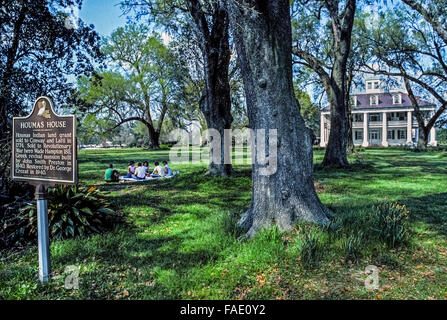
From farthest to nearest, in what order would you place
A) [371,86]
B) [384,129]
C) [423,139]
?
[371,86]
[384,129]
[423,139]

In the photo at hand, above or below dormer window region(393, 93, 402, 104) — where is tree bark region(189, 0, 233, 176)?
below

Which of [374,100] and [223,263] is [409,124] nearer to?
[374,100]

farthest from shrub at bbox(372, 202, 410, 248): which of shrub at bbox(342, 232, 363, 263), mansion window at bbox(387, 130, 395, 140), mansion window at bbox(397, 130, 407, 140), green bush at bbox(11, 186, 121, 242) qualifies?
mansion window at bbox(387, 130, 395, 140)

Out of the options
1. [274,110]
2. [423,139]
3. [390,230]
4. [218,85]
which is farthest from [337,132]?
[423,139]

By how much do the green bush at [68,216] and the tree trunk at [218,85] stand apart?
6.89 metres

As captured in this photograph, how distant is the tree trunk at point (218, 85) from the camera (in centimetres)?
1295

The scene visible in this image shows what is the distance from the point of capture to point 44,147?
15.6 feet

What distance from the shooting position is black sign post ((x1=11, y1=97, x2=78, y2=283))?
4.47m

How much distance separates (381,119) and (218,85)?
2068 inches

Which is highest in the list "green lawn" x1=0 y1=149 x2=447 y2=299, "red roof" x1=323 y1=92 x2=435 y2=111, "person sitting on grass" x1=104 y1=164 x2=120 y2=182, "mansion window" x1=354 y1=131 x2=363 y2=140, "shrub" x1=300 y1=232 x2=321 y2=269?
"red roof" x1=323 y1=92 x2=435 y2=111

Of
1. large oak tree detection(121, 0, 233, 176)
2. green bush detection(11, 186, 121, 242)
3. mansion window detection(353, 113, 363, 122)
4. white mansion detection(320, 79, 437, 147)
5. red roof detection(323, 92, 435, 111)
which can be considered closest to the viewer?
green bush detection(11, 186, 121, 242)

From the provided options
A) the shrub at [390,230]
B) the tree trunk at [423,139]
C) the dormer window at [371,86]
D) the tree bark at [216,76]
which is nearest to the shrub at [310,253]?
the shrub at [390,230]

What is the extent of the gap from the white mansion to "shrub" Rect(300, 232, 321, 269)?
172ft

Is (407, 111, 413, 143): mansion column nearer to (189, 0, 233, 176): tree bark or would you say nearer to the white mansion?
the white mansion
